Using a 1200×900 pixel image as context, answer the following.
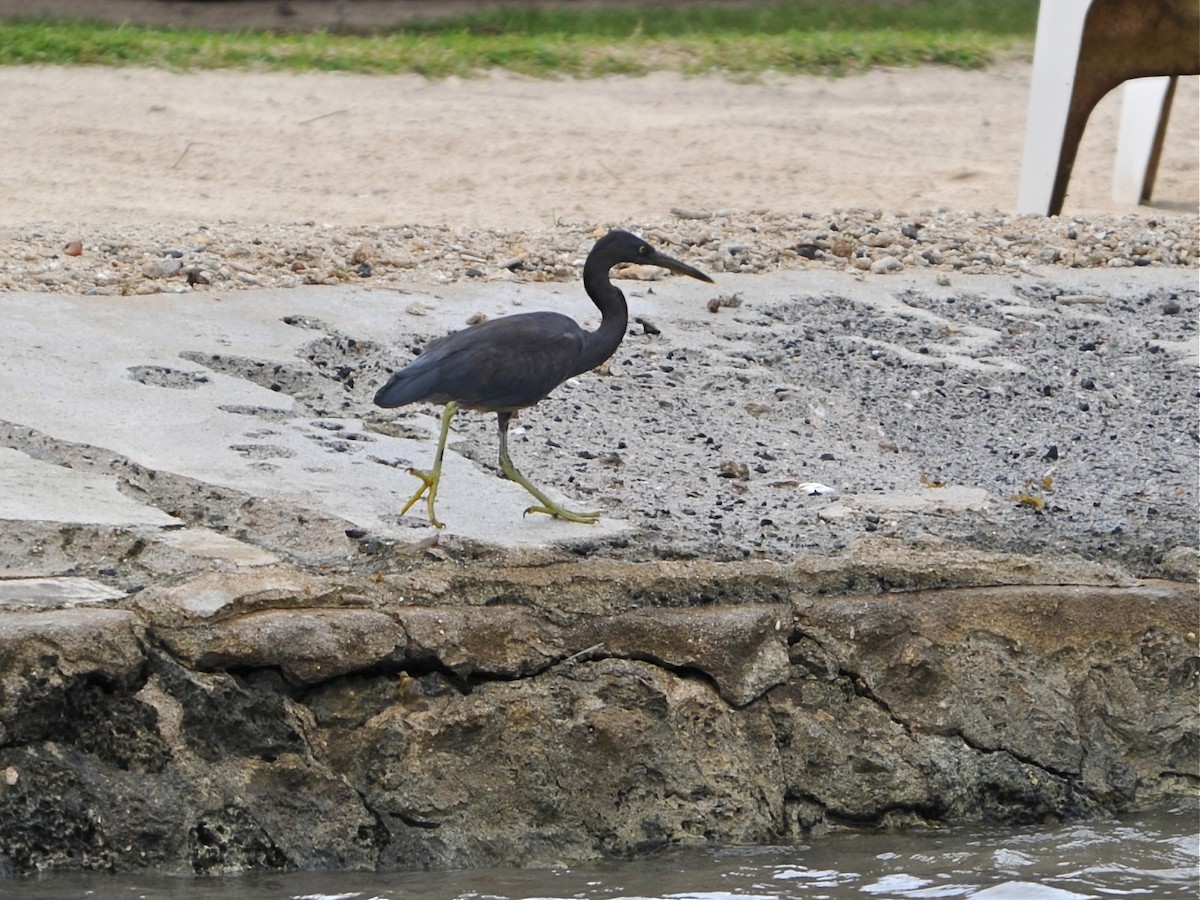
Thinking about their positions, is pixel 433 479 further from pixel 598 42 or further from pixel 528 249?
pixel 598 42

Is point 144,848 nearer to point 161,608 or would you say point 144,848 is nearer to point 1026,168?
point 161,608

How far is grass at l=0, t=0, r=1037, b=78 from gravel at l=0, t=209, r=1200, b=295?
15.6ft

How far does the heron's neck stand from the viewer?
4.46 metres

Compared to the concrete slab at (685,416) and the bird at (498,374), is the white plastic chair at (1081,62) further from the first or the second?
the bird at (498,374)

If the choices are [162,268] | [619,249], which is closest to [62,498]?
[619,249]

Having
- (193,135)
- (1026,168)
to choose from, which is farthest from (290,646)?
(193,135)

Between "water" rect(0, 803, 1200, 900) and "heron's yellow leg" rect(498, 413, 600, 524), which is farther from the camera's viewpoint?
"heron's yellow leg" rect(498, 413, 600, 524)

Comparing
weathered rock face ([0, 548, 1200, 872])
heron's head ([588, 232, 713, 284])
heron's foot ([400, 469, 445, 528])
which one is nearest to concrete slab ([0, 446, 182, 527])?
weathered rock face ([0, 548, 1200, 872])

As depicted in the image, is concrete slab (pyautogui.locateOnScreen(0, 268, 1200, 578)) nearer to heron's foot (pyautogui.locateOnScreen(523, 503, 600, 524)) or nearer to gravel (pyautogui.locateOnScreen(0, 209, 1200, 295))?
heron's foot (pyautogui.locateOnScreen(523, 503, 600, 524))

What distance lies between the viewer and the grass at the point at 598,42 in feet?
37.1

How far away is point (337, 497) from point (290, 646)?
65cm

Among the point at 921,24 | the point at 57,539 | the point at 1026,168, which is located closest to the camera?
the point at 57,539

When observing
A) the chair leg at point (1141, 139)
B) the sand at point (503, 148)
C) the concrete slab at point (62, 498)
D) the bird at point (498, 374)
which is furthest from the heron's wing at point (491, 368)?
the chair leg at point (1141, 139)

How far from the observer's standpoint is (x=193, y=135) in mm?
9664
